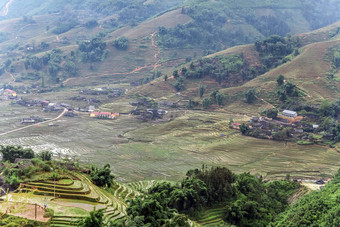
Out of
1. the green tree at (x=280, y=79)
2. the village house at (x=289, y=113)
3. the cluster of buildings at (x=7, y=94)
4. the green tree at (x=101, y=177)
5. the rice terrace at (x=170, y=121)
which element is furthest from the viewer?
the cluster of buildings at (x=7, y=94)

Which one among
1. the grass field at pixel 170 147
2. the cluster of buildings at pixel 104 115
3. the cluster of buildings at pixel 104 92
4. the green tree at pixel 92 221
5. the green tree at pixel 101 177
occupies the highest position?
the green tree at pixel 92 221

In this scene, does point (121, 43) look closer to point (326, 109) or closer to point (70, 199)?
point (326, 109)

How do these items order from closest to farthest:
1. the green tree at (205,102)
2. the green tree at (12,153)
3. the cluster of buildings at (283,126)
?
1. the green tree at (12,153)
2. the cluster of buildings at (283,126)
3. the green tree at (205,102)

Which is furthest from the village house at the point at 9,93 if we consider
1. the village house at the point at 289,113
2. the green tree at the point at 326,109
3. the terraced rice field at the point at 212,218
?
the green tree at the point at 326,109

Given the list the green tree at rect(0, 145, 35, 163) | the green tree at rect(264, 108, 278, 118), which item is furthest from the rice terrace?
the green tree at rect(264, 108, 278, 118)

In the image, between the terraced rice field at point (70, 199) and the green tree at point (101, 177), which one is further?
the green tree at point (101, 177)

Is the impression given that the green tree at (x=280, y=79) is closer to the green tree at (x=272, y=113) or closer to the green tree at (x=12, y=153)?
the green tree at (x=272, y=113)

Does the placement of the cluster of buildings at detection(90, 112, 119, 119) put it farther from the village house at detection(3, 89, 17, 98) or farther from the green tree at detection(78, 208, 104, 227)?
the green tree at detection(78, 208, 104, 227)

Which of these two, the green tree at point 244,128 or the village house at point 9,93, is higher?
the village house at point 9,93

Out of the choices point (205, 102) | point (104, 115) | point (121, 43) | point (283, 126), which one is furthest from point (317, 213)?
point (121, 43)
